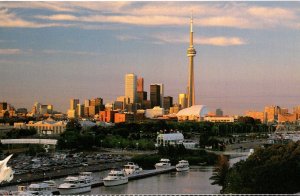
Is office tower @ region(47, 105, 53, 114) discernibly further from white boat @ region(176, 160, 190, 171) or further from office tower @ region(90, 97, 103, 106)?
white boat @ region(176, 160, 190, 171)

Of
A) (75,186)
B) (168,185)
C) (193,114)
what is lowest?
(168,185)

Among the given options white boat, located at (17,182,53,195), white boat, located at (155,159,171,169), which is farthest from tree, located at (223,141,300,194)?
white boat, located at (155,159,171,169)

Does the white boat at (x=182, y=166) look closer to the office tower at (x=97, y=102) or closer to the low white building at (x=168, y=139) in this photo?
the low white building at (x=168, y=139)

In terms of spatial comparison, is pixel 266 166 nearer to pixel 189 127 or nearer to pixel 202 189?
pixel 202 189

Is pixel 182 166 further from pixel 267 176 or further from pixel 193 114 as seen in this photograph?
pixel 193 114

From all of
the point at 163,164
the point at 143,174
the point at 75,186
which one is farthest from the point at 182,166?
the point at 75,186

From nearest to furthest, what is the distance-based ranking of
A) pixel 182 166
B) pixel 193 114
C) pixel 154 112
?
pixel 182 166 < pixel 193 114 < pixel 154 112
